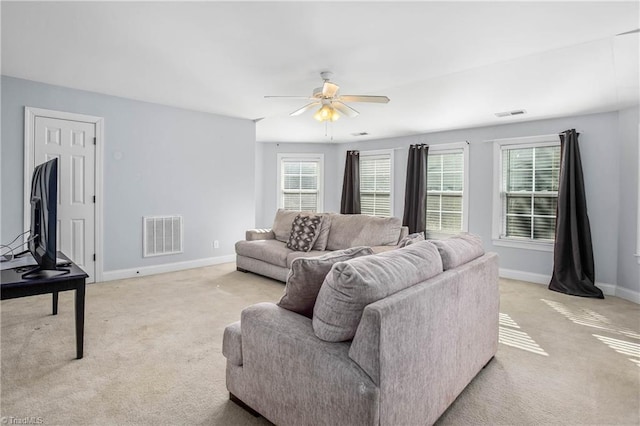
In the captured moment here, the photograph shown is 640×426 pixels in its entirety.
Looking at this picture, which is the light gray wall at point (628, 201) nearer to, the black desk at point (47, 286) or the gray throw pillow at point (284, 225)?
the gray throw pillow at point (284, 225)

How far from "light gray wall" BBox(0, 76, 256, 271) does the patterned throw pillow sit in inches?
62.2

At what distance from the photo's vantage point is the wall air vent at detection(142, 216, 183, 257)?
4898 millimetres

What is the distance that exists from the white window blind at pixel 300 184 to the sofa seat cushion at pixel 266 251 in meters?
2.48

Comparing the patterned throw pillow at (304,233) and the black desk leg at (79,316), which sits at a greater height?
the patterned throw pillow at (304,233)

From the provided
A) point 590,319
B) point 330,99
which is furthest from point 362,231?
point 590,319

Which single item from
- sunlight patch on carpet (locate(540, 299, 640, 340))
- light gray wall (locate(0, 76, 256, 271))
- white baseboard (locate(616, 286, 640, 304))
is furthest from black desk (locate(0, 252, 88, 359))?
white baseboard (locate(616, 286, 640, 304))

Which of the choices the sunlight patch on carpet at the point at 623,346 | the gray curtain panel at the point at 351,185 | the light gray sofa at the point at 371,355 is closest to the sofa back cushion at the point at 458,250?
the light gray sofa at the point at 371,355

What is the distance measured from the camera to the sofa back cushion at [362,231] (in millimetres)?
4293

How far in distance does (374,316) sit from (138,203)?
440cm

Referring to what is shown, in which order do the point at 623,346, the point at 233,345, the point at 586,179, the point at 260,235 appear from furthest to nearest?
the point at 260,235 → the point at 586,179 → the point at 623,346 → the point at 233,345

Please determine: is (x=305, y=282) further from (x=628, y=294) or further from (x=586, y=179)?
(x=586, y=179)

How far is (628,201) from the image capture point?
4184 millimetres

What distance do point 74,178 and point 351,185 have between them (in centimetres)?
457

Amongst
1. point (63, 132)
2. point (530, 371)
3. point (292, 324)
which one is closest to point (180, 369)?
point (292, 324)
